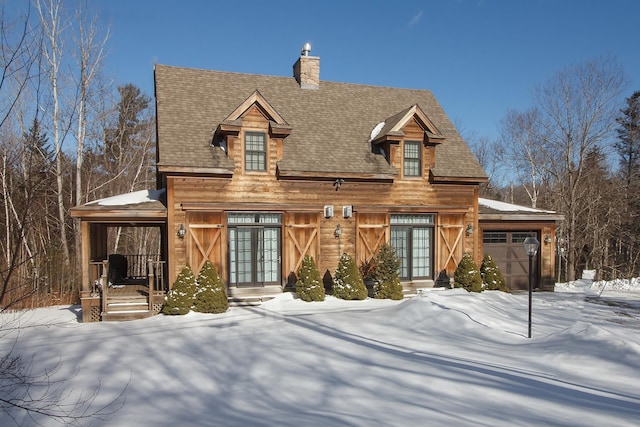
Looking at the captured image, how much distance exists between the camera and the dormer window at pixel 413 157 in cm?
1557

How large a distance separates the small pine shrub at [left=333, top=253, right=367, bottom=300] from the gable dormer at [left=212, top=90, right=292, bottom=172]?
379 centimetres

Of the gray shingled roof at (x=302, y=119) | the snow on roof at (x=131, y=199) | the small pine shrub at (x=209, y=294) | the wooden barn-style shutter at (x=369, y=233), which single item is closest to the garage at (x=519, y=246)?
the gray shingled roof at (x=302, y=119)

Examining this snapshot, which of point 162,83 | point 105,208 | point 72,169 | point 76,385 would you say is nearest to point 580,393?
point 76,385

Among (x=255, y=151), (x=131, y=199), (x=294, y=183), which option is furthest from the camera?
(x=294, y=183)

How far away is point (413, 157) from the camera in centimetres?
1562

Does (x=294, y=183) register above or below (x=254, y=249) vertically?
above

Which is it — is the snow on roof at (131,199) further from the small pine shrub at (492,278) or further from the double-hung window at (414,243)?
the small pine shrub at (492,278)

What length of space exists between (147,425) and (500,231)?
14.4m

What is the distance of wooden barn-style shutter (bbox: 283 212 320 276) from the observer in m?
14.2

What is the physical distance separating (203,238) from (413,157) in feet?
24.8

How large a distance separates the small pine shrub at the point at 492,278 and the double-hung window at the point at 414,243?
1785mm

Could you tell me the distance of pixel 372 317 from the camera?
1141 centimetres

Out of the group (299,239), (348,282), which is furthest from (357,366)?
(299,239)

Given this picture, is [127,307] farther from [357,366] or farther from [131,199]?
[357,366]
